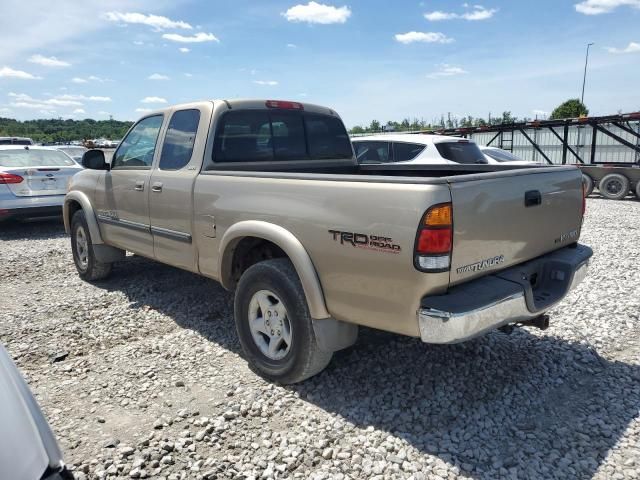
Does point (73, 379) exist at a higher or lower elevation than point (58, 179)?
lower

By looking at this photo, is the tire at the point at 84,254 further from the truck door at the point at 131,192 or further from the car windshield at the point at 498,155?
the car windshield at the point at 498,155

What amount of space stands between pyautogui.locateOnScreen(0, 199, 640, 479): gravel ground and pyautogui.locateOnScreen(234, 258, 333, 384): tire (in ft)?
0.57

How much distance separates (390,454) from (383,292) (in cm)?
90

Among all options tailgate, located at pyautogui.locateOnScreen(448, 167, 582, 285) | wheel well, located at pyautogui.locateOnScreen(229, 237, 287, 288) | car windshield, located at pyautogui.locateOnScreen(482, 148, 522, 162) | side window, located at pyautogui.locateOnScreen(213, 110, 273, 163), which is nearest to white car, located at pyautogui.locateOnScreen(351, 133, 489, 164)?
car windshield, located at pyautogui.locateOnScreen(482, 148, 522, 162)

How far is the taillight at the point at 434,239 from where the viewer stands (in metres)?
2.50

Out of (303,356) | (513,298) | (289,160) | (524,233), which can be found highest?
(289,160)

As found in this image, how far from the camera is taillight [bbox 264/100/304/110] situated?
14.4ft

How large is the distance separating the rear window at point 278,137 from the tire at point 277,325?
3.97 feet

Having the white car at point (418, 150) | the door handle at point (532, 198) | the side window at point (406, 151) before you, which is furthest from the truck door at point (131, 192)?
the side window at point (406, 151)

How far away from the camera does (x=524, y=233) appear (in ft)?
10.2

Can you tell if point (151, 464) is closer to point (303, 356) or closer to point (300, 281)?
point (303, 356)

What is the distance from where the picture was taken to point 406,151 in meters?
8.90

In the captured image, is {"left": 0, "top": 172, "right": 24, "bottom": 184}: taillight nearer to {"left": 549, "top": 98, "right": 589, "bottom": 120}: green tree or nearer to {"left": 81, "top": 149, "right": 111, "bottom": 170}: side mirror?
{"left": 81, "top": 149, "right": 111, "bottom": 170}: side mirror

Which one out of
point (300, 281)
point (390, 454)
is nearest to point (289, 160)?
point (300, 281)
